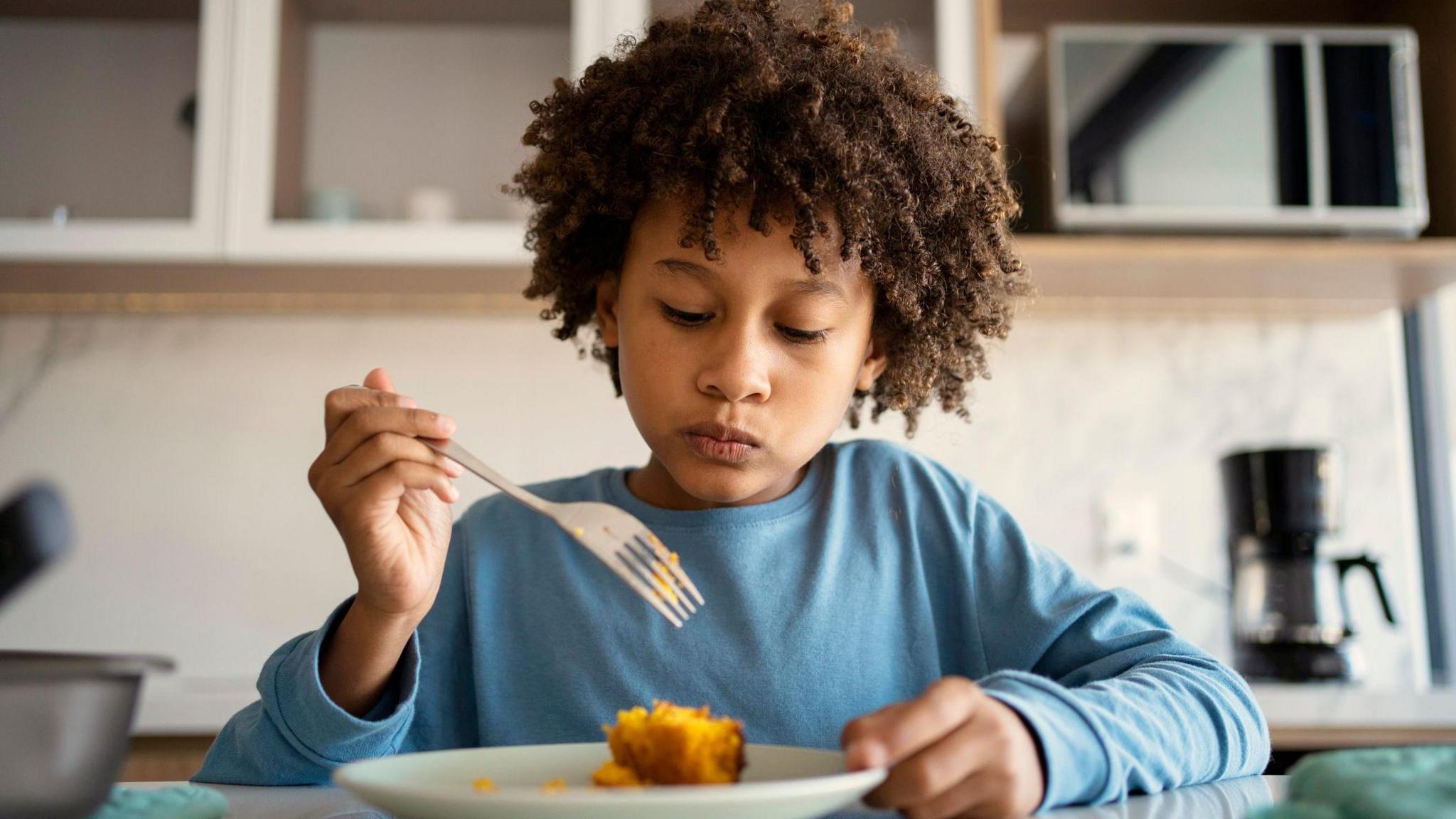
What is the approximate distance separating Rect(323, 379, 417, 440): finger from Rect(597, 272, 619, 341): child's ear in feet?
1.14

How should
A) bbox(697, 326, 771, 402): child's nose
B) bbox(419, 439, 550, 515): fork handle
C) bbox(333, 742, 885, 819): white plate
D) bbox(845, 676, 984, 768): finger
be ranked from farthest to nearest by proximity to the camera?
1. bbox(697, 326, 771, 402): child's nose
2. bbox(419, 439, 550, 515): fork handle
3. bbox(845, 676, 984, 768): finger
4. bbox(333, 742, 885, 819): white plate

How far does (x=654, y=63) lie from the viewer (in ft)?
3.61

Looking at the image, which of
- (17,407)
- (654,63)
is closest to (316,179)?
(17,407)

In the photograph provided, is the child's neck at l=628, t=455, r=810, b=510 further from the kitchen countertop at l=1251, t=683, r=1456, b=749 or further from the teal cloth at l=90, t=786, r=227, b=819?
the kitchen countertop at l=1251, t=683, r=1456, b=749

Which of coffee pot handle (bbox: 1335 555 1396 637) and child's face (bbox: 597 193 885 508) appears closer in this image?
child's face (bbox: 597 193 885 508)

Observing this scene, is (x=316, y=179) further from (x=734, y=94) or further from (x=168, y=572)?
(x=734, y=94)

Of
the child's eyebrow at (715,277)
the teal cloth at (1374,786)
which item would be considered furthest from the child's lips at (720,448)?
the teal cloth at (1374,786)

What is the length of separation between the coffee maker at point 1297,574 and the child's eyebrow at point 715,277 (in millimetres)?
1136

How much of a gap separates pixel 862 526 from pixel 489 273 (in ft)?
3.13

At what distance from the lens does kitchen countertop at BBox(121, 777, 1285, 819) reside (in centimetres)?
66

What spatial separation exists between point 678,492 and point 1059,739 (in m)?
0.56

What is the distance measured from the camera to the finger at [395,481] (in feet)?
2.67

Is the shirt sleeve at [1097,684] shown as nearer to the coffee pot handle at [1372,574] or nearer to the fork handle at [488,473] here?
the fork handle at [488,473]

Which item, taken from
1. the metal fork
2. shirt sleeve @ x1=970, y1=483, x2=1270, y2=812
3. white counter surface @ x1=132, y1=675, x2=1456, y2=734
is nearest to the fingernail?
shirt sleeve @ x1=970, y1=483, x2=1270, y2=812
